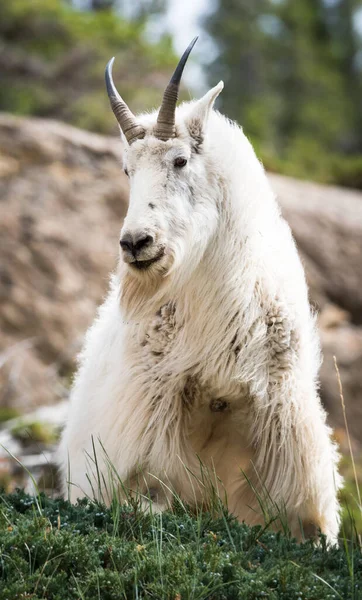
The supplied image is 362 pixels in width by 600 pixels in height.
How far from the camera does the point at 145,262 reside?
15.0ft

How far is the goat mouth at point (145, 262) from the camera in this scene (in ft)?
14.9

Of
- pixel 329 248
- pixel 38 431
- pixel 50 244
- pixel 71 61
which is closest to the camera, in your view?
pixel 38 431

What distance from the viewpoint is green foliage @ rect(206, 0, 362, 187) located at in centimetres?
2777

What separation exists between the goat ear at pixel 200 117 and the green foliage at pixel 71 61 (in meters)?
8.62

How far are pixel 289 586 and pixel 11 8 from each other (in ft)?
46.7

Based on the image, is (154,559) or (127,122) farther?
(127,122)

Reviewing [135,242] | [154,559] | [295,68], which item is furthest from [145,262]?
[295,68]

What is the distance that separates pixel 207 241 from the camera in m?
4.85

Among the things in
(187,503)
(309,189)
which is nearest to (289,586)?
(187,503)

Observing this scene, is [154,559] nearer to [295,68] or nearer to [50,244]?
[50,244]

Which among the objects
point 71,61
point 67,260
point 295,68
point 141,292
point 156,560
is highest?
point 295,68

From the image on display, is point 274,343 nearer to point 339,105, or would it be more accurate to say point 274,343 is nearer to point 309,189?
point 309,189

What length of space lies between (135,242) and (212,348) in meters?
0.83

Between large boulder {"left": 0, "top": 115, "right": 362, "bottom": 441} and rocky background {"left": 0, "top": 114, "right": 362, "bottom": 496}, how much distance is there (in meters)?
0.01
